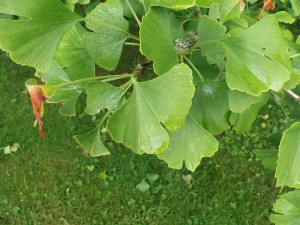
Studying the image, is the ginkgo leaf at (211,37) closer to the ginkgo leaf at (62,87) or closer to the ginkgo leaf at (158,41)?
the ginkgo leaf at (158,41)

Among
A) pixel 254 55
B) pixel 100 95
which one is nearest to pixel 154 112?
pixel 100 95

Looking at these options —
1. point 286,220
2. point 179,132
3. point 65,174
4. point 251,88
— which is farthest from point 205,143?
point 65,174

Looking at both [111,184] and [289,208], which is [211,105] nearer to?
[289,208]

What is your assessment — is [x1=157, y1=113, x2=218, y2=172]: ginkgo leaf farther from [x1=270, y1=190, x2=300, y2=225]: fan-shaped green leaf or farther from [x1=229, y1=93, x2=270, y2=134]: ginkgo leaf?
[x1=270, y1=190, x2=300, y2=225]: fan-shaped green leaf

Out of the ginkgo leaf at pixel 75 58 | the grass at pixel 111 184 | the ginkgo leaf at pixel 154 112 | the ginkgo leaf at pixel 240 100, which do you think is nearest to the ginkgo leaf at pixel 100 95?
the ginkgo leaf at pixel 154 112

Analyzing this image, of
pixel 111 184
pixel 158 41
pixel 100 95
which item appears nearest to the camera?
pixel 158 41

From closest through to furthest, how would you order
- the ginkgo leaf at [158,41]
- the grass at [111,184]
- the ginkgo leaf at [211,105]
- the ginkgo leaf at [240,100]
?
the ginkgo leaf at [158,41] → the ginkgo leaf at [240,100] → the ginkgo leaf at [211,105] → the grass at [111,184]

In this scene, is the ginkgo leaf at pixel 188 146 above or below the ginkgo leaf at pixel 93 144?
above

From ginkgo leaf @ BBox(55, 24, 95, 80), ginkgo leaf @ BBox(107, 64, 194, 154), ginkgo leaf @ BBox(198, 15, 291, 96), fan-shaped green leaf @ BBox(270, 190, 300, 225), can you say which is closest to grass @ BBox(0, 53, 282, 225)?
fan-shaped green leaf @ BBox(270, 190, 300, 225)

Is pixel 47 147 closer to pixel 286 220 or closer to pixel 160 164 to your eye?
pixel 160 164
